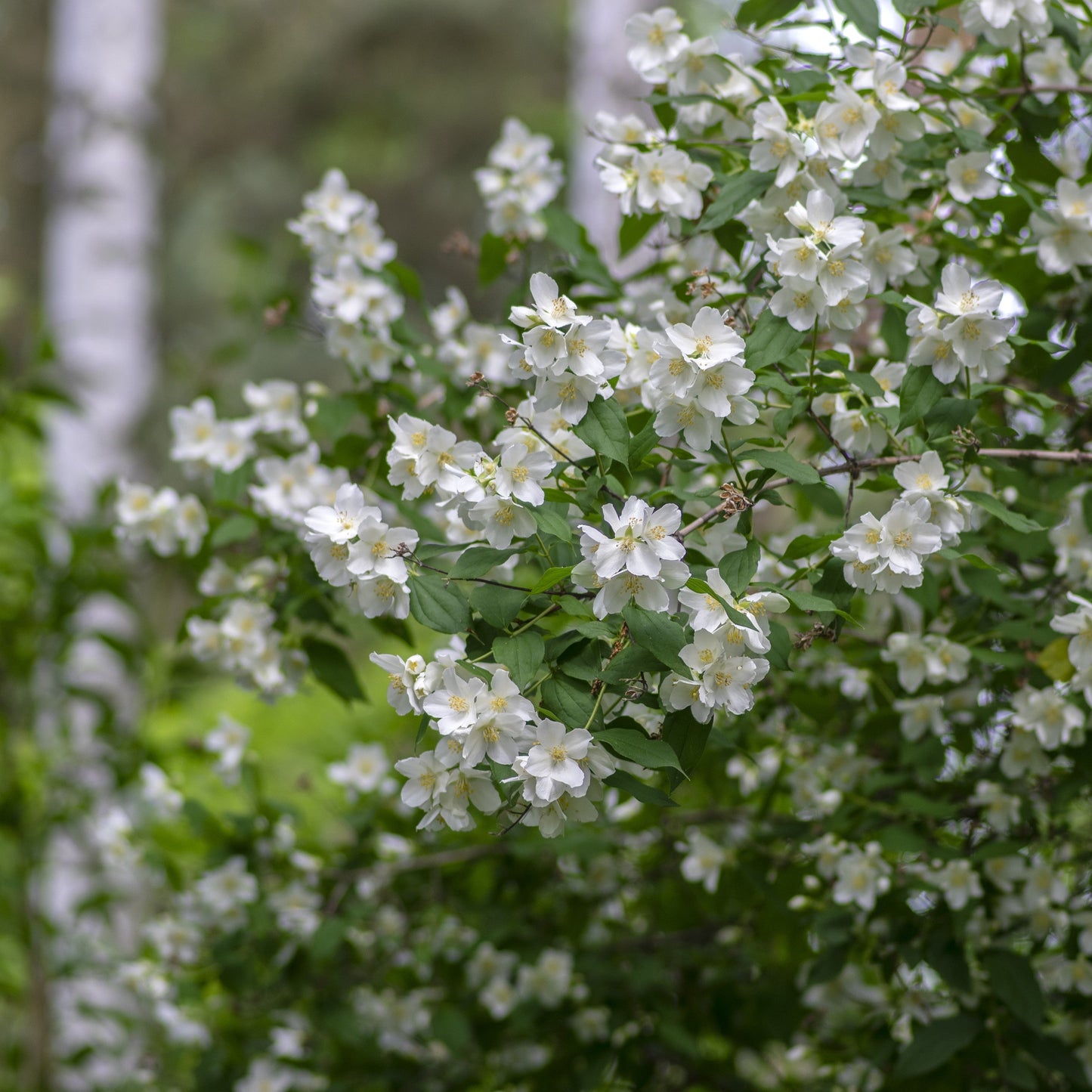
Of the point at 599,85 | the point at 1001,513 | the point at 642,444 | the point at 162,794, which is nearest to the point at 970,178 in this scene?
the point at 1001,513

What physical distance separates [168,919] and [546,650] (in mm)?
1254

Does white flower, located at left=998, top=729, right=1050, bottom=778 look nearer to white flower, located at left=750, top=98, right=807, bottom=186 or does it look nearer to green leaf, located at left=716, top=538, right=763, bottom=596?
green leaf, located at left=716, top=538, right=763, bottom=596

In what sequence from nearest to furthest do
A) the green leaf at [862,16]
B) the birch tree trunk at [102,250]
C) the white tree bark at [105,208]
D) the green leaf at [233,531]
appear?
the green leaf at [862,16] → the green leaf at [233,531] → the birch tree trunk at [102,250] → the white tree bark at [105,208]

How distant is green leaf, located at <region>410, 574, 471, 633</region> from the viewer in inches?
39.5

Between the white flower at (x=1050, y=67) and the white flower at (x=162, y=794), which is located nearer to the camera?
the white flower at (x=1050, y=67)

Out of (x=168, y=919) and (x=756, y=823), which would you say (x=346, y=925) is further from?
(x=756, y=823)

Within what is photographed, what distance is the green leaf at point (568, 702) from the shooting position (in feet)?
3.17

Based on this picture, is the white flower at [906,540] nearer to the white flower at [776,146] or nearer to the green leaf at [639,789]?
the green leaf at [639,789]

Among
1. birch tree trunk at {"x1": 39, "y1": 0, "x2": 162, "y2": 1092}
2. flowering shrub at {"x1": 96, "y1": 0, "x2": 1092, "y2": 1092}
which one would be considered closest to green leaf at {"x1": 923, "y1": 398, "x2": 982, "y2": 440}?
flowering shrub at {"x1": 96, "y1": 0, "x2": 1092, "y2": 1092}

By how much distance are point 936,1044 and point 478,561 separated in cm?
91

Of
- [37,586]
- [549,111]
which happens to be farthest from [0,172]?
[37,586]

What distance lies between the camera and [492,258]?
1600 millimetres

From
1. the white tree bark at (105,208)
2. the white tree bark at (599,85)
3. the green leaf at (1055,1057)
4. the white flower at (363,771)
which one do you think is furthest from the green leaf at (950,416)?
the white tree bark at (105,208)

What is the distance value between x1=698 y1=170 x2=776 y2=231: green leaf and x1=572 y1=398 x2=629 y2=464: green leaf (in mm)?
289
